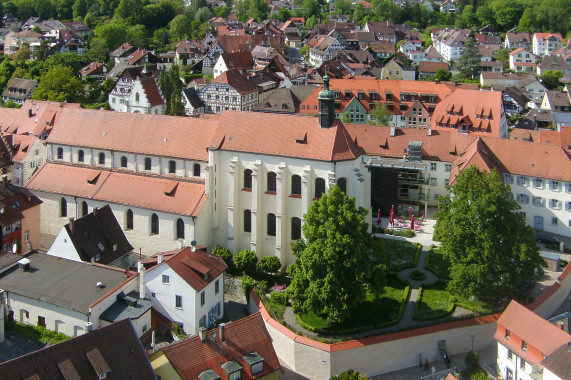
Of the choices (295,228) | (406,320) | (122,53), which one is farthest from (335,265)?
(122,53)

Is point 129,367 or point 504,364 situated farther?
point 504,364

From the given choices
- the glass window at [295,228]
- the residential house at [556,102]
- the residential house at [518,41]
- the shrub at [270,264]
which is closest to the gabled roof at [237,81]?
the residential house at [556,102]

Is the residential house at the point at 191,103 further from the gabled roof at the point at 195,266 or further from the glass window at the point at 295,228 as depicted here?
the gabled roof at the point at 195,266

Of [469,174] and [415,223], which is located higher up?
[469,174]

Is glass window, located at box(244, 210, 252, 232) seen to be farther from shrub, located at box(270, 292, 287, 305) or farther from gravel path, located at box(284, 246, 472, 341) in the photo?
gravel path, located at box(284, 246, 472, 341)

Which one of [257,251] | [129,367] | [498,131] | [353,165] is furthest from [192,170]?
[498,131]

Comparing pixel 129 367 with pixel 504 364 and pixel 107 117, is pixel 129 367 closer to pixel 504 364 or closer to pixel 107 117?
pixel 504 364

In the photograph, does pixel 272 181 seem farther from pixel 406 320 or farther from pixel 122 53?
pixel 122 53
